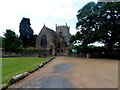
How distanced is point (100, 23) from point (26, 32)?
32.9 meters

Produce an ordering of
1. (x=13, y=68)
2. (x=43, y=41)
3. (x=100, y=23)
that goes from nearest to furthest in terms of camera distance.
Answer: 1. (x=13, y=68)
2. (x=100, y=23)
3. (x=43, y=41)

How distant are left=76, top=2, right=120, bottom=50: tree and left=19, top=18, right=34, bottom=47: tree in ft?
89.7

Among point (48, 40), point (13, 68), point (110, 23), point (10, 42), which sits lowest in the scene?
point (13, 68)

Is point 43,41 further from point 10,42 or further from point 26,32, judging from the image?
point 10,42

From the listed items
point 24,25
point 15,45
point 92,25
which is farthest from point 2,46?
point 92,25

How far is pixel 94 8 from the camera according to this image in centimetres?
4641

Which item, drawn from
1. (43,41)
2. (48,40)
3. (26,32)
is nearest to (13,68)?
(48,40)

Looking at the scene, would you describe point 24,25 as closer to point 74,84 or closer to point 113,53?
point 113,53

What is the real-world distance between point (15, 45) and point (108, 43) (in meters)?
27.0

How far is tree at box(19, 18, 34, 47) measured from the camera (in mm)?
70250

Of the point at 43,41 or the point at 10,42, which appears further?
the point at 43,41

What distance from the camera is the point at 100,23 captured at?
44.7 metres

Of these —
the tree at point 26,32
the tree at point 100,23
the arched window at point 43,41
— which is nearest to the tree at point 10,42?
the tree at point 26,32

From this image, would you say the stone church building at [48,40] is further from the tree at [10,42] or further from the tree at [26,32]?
the tree at [10,42]
